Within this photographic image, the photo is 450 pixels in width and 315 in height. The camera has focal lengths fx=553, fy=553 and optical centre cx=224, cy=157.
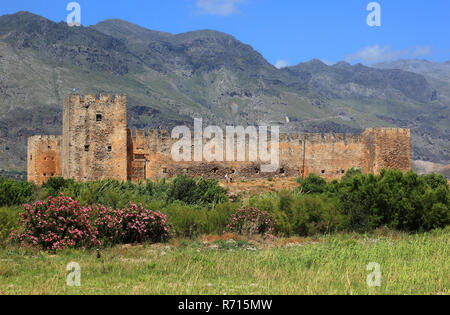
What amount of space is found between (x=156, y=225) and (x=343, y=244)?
437 centimetres

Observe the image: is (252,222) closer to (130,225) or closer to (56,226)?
(130,225)

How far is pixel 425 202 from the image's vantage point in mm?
15805

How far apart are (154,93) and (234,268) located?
134734mm

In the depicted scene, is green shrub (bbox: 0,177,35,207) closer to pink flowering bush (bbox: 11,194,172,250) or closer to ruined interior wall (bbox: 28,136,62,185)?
pink flowering bush (bbox: 11,194,172,250)

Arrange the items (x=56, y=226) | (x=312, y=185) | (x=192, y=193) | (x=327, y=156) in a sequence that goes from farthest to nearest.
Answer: (x=327, y=156), (x=312, y=185), (x=192, y=193), (x=56, y=226)

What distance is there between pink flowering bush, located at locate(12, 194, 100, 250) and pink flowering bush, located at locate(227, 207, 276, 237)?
13.3 feet

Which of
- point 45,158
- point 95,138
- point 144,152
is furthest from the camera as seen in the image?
point 45,158

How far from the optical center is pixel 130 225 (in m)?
12.6

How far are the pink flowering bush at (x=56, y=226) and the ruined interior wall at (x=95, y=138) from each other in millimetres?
11774

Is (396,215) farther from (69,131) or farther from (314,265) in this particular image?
(69,131)

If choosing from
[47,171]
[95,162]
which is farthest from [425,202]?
[47,171]

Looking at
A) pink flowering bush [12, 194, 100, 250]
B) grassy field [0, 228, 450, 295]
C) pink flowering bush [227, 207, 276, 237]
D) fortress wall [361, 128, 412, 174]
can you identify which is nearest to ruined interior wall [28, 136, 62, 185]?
pink flowering bush [227, 207, 276, 237]

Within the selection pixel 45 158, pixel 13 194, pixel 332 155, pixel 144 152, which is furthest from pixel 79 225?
pixel 332 155

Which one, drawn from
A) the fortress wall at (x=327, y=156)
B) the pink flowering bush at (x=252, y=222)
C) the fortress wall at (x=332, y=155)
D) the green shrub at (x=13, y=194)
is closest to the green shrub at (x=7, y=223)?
the green shrub at (x=13, y=194)
